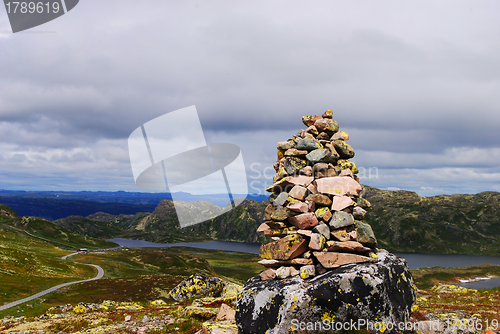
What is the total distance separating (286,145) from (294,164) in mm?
1533

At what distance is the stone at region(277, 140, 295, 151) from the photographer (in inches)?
625

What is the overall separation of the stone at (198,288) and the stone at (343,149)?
4626 cm

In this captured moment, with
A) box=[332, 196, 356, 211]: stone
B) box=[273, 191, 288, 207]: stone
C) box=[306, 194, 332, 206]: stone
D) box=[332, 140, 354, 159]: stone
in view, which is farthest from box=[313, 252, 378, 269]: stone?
box=[332, 140, 354, 159]: stone

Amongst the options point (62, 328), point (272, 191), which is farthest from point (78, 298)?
point (272, 191)

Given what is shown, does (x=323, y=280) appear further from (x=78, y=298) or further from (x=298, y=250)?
(x=78, y=298)

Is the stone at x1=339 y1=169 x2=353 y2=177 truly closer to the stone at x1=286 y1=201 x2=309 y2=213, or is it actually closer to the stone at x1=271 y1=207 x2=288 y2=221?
the stone at x1=286 y1=201 x2=309 y2=213

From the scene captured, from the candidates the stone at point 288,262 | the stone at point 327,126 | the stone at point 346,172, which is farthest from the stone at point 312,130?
the stone at point 288,262

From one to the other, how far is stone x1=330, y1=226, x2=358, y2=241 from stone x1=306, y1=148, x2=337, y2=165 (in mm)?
3708

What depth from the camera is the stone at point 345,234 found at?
1236cm

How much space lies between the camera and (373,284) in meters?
10.6

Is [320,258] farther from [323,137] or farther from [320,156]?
[323,137]

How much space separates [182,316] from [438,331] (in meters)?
16.2

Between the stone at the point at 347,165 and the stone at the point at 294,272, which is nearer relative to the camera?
the stone at the point at 294,272

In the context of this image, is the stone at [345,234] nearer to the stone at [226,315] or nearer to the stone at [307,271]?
the stone at [307,271]
